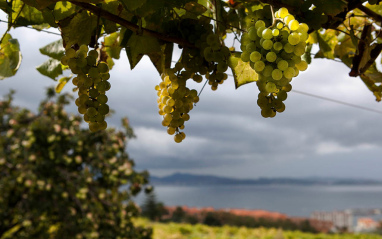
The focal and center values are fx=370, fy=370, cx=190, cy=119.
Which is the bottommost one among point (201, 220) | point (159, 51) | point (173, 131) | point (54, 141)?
point (201, 220)

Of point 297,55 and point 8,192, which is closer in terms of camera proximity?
point 297,55

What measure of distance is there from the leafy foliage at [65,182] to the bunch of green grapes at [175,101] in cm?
329

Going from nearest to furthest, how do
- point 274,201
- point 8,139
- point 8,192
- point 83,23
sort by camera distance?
1. point 83,23
2. point 8,192
3. point 8,139
4. point 274,201

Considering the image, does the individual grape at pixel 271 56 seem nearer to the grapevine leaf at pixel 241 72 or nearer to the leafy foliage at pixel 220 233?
the grapevine leaf at pixel 241 72

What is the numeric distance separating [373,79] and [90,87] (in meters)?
0.52

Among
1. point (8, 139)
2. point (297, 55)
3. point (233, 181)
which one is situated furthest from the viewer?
point (233, 181)

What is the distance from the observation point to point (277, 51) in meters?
0.35

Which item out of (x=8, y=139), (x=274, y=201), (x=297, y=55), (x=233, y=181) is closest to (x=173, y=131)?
(x=297, y=55)

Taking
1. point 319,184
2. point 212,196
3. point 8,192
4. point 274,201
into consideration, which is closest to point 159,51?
point 8,192

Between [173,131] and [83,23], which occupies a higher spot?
[83,23]

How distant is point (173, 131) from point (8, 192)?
3.92m

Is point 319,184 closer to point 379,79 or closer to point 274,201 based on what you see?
point 274,201

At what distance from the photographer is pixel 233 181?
62.3 meters

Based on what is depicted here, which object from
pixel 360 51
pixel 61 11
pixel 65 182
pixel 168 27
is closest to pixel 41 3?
pixel 61 11
